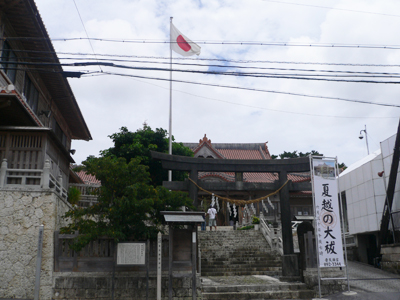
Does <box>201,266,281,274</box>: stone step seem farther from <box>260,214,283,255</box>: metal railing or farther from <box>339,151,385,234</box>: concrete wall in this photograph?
<box>339,151,385,234</box>: concrete wall

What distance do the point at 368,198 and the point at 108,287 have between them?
16.0 meters

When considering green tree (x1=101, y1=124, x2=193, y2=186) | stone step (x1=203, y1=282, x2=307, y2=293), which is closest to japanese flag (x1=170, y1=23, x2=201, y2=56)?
green tree (x1=101, y1=124, x2=193, y2=186)

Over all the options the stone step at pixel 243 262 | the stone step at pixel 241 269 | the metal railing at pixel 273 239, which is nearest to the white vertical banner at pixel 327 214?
the stone step at pixel 241 269

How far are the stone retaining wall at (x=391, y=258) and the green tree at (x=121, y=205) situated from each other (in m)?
11.2

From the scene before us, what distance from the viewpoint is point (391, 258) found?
59.5 feet

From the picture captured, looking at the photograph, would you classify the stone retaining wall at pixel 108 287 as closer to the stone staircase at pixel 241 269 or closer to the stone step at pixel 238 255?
the stone staircase at pixel 241 269

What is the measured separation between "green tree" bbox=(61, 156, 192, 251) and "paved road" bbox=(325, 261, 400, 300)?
683 cm

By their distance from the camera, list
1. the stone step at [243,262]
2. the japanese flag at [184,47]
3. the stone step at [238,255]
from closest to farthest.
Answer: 1. the stone step at [243,262]
2. the stone step at [238,255]
3. the japanese flag at [184,47]

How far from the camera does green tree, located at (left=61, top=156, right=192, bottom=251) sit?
12391mm

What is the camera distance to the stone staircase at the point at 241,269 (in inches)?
527

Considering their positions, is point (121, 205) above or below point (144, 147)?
below

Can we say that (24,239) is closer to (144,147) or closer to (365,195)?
(144,147)

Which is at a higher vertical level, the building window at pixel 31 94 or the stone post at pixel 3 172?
the building window at pixel 31 94

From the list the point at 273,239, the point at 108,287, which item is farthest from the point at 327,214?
the point at 273,239
